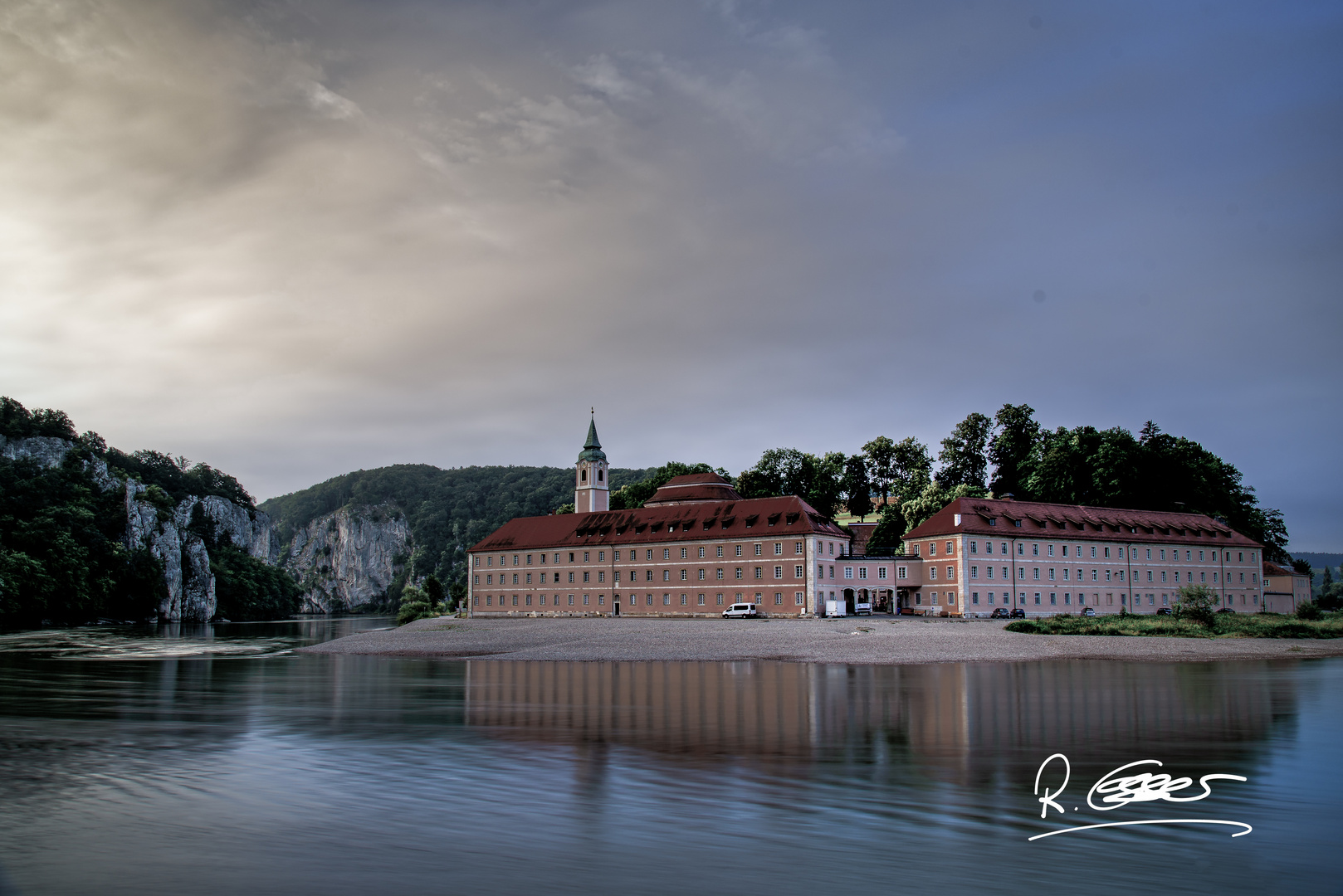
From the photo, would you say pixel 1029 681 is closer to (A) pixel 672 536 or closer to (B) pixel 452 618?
(A) pixel 672 536

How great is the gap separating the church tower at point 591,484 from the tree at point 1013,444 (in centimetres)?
4513

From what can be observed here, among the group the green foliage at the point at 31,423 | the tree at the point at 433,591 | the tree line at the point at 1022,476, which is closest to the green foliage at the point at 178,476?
the green foliage at the point at 31,423

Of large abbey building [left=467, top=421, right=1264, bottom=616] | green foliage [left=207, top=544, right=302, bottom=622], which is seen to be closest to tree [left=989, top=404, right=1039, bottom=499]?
large abbey building [left=467, top=421, right=1264, bottom=616]

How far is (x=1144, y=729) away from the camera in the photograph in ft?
68.6

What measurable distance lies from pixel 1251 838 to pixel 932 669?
23906 millimetres

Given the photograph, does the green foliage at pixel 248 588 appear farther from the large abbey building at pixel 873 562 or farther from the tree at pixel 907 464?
the tree at pixel 907 464

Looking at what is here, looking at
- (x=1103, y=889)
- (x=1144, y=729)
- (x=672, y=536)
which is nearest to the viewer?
(x=1103, y=889)

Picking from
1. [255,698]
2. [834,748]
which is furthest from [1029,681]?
[255,698]

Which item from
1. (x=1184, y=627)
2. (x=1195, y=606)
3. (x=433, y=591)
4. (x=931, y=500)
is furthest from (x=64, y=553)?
(x=1195, y=606)

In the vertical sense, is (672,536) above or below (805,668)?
above

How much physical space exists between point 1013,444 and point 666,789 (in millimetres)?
95398

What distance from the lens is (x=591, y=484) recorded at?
11119cm
